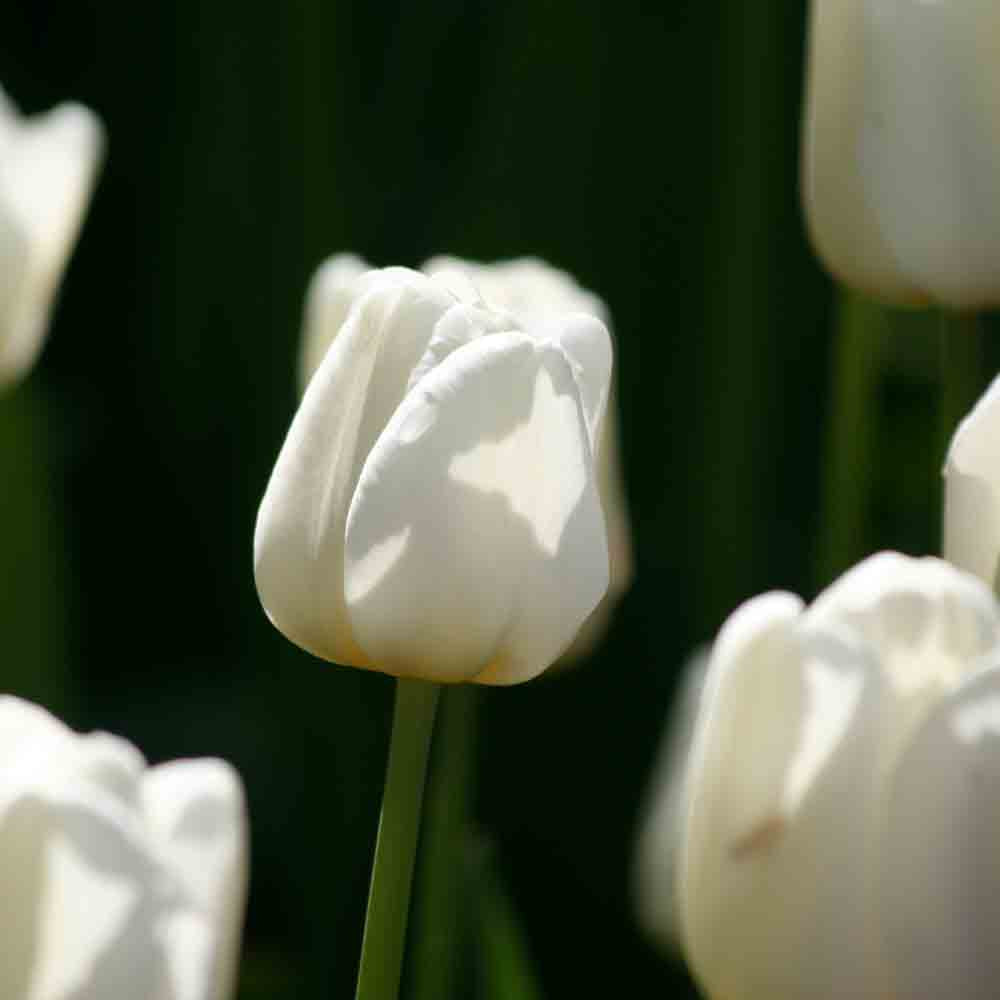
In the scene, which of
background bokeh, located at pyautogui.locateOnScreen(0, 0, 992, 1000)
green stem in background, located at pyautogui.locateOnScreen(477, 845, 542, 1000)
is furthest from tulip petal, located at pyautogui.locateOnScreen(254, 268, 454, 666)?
background bokeh, located at pyautogui.locateOnScreen(0, 0, 992, 1000)

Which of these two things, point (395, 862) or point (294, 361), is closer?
point (395, 862)

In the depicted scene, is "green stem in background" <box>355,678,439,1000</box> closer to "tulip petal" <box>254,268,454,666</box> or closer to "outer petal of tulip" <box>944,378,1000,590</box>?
"tulip petal" <box>254,268,454,666</box>

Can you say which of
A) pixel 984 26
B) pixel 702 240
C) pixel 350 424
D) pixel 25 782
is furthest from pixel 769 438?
pixel 25 782

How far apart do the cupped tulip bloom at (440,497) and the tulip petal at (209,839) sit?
0.06 m

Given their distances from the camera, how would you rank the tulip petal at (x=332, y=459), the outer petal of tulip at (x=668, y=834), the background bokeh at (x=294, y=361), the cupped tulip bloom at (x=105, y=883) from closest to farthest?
the cupped tulip bloom at (x=105, y=883) → the tulip petal at (x=332, y=459) → the outer petal of tulip at (x=668, y=834) → the background bokeh at (x=294, y=361)

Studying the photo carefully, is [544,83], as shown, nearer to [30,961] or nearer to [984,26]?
[984,26]

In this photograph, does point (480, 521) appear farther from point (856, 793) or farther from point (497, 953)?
point (497, 953)

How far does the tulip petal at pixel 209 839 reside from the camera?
1.51 feet

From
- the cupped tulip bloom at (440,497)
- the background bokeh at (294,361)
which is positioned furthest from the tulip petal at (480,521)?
the background bokeh at (294,361)

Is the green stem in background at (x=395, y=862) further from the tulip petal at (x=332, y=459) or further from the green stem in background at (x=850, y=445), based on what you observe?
the green stem in background at (x=850, y=445)

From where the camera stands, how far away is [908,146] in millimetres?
775

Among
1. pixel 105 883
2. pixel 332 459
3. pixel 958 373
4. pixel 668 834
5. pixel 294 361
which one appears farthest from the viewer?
pixel 294 361

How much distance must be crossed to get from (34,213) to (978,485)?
430 millimetres

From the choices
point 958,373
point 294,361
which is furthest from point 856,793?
point 294,361
